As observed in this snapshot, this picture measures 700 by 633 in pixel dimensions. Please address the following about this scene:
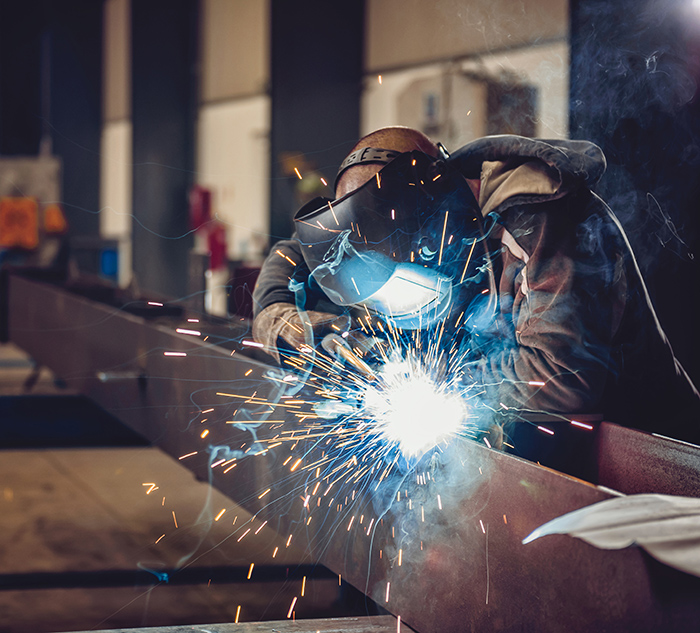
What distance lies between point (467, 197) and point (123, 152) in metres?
8.34

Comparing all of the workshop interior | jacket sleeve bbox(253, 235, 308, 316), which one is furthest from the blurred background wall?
jacket sleeve bbox(253, 235, 308, 316)

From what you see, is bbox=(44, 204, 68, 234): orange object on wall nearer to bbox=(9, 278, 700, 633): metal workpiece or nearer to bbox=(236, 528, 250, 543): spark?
bbox=(236, 528, 250, 543): spark

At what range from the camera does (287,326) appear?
1.47 meters

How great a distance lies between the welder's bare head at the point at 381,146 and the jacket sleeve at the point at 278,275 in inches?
11.6

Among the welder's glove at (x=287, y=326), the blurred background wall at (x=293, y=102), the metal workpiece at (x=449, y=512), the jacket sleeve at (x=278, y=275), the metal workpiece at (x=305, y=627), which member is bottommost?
the metal workpiece at (x=305, y=627)

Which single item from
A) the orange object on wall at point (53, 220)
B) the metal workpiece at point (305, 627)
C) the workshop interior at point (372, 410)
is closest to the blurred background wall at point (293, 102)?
the workshop interior at point (372, 410)

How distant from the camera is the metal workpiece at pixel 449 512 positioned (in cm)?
76

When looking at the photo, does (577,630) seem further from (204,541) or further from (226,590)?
(204,541)

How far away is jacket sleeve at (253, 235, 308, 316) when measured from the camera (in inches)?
63.0

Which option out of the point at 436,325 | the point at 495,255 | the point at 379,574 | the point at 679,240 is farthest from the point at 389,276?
the point at 679,240

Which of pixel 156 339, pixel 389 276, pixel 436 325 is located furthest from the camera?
pixel 156 339

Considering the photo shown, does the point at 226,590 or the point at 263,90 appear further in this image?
the point at 263,90

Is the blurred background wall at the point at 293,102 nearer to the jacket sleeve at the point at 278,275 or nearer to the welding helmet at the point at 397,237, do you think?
the jacket sleeve at the point at 278,275

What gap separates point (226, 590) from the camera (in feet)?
6.90
